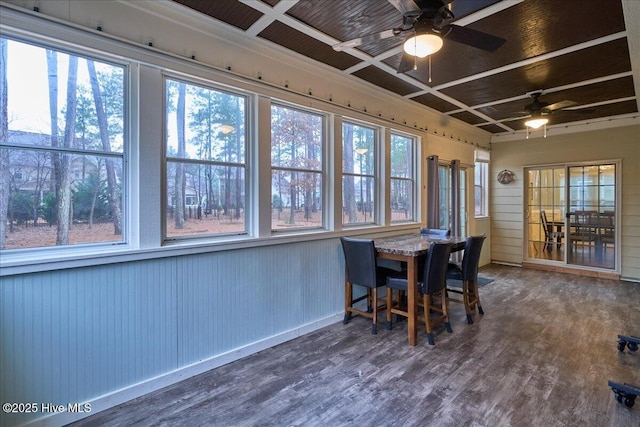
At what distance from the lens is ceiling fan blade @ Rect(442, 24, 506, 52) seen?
2098 mm

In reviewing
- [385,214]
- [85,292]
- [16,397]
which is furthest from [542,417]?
[16,397]

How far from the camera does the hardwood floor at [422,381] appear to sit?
1.98 meters

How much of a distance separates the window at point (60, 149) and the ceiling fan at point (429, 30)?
176 centimetres

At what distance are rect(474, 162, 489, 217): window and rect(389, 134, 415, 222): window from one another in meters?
2.44

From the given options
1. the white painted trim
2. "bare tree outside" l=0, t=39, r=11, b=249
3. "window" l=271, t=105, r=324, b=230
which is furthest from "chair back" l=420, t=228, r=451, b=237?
"bare tree outside" l=0, t=39, r=11, b=249

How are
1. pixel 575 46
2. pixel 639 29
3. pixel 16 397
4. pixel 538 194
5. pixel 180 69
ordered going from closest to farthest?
pixel 16 397
pixel 180 69
pixel 639 29
pixel 575 46
pixel 538 194

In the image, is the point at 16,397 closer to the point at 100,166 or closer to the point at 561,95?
the point at 100,166

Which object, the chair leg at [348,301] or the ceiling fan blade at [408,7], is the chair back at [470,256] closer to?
the chair leg at [348,301]

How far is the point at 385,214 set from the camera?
4.20 m

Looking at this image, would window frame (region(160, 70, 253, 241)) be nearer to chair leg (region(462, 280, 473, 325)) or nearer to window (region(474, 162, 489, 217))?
chair leg (region(462, 280, 473, 325))

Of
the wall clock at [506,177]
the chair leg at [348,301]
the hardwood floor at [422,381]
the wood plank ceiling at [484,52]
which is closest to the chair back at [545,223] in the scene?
the wall clock at [506,177]

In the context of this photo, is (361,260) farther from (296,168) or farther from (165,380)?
(165,380)

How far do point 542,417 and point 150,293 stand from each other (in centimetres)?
272

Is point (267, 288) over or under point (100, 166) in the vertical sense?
under
